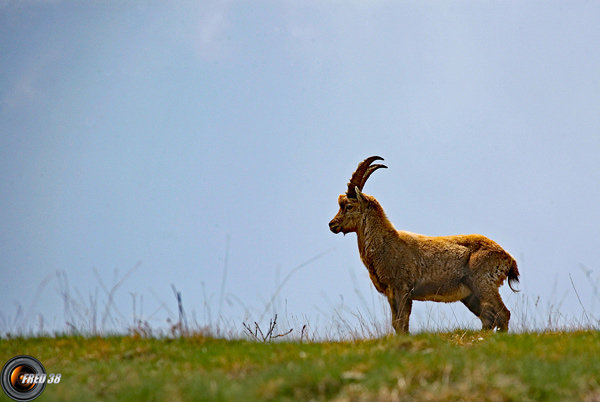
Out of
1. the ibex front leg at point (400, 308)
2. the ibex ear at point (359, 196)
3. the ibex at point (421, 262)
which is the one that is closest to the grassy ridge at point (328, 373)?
the ibex front leg at point (400, 308)

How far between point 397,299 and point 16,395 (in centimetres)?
681

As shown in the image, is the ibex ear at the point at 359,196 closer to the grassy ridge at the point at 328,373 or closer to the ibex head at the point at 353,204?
the ibex head at the point at 353,204

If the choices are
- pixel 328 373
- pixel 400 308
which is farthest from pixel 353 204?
pixel 328 373

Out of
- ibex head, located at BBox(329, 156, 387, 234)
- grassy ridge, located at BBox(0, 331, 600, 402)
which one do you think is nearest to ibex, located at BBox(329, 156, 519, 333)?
ibex head, located at BBox(329, 156, 387, 234)

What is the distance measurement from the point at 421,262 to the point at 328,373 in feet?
19.9

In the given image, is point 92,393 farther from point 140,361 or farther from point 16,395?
point 140,361

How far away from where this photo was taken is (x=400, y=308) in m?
10.7

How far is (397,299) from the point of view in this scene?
1079cm

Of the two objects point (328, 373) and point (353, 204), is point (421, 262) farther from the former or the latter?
point (328, 373)

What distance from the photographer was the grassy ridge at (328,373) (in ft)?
16.8

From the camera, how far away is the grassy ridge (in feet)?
16.8

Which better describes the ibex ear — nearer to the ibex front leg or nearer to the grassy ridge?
the ibex front leg

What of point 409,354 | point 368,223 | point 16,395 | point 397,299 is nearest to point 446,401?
point 409,354

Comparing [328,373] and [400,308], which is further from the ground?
[400,308]
